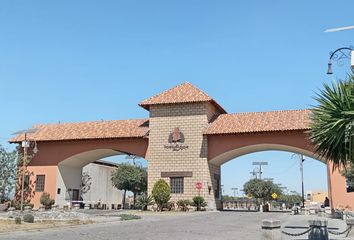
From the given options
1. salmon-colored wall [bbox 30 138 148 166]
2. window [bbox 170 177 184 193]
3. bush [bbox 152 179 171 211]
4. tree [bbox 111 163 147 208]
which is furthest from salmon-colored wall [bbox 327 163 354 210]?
tree [bbox 111 163 147 208]

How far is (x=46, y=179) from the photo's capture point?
4050 centimetres

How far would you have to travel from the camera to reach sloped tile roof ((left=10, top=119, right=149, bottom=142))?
127ft

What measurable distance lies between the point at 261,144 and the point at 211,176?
17.5 feet

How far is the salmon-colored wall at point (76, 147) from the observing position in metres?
38.5

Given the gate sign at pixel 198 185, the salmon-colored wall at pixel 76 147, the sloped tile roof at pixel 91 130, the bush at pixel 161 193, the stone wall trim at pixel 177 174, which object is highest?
the sloped tile roof at pixel 91 130

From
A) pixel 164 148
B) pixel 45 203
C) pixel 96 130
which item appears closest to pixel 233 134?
pixel 164 148

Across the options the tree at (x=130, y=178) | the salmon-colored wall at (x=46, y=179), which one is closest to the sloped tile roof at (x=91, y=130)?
the salmon-colored wall at (x=46, y=179)

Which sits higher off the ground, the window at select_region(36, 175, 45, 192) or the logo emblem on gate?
the logo emblem on gate

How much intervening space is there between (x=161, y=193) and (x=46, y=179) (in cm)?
1343

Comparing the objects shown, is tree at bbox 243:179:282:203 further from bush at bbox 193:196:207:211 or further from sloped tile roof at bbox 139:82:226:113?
bush at bbox 193:196:207:211

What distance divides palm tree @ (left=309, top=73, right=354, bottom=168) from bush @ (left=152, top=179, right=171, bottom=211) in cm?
2186

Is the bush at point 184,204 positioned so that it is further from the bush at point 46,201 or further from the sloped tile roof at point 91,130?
the bush at point 46,201

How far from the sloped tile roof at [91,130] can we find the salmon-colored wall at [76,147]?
0.67 metres

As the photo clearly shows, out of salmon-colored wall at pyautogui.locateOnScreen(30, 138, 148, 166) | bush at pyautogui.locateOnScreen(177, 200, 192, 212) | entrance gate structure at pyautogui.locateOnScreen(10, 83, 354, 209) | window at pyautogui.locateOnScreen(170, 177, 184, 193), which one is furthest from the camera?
salmon-colored wall at pyautogui.locateOnScreen(30, 138, 148, 166)
